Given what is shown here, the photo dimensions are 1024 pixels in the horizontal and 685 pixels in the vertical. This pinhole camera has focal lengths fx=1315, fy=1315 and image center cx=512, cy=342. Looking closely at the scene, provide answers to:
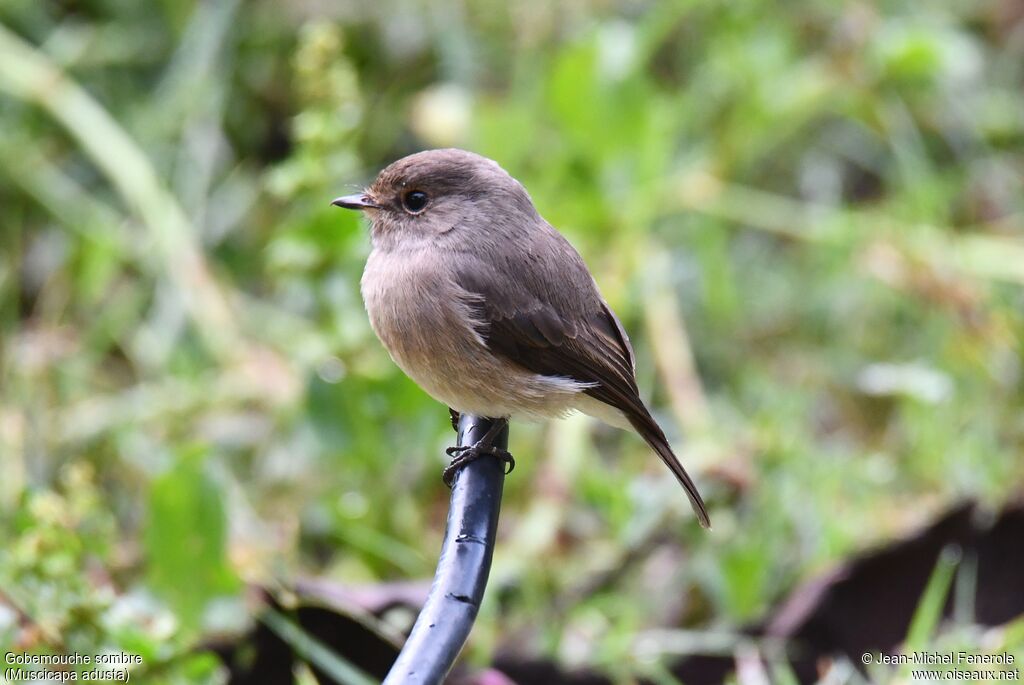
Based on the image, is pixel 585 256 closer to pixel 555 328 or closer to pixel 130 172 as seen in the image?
pixel 130 172

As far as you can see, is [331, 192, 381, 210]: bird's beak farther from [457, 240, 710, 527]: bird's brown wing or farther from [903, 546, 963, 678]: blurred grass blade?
[903, 546, 963, 678]: blurred grass blade

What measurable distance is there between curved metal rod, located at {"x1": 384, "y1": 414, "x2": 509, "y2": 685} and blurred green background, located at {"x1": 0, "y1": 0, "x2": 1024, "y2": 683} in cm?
67

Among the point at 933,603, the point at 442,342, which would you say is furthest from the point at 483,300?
the point at 933,603

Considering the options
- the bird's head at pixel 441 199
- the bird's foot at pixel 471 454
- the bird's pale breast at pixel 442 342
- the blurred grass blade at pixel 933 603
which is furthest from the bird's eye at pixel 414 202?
the blurred grass blade at pixel 933 603

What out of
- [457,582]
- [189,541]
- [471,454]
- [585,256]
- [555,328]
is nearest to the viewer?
[457,582]

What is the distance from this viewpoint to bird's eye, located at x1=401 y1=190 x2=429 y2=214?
9.36ft

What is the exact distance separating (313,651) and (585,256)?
2174 millimetres

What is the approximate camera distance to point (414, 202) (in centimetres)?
286

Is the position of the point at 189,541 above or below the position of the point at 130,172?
below

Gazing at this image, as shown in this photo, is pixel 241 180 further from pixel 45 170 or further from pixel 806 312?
pixel 806 312

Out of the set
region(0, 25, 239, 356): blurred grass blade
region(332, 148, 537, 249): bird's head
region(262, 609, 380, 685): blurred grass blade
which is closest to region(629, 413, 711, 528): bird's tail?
region(332, 148, 537, 249): bird's head

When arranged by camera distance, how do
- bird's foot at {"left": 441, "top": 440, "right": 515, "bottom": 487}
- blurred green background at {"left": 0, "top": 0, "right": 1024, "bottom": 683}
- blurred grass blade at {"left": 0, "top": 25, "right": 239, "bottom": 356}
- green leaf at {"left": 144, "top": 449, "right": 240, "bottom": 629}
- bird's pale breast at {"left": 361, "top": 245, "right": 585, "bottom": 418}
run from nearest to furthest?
bird's foot at {"left": 441, "top": 440, "right": 515, "bottom": 487}, bird's pale breast at {"left": 361, "top": 245, "right": 585, "bottom": 418}, green leaf at {"left": 144, "top": 449, "right": 240, "bottom": 629}, blurred green background at {"left": 0, "top": 0, "right": 1024, "bottom": 683}, blurred grass blade at {"left": 0, "top": 25, "right": 239, "bottom": 356}

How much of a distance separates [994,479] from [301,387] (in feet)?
6.76

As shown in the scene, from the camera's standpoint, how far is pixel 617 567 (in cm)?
354
